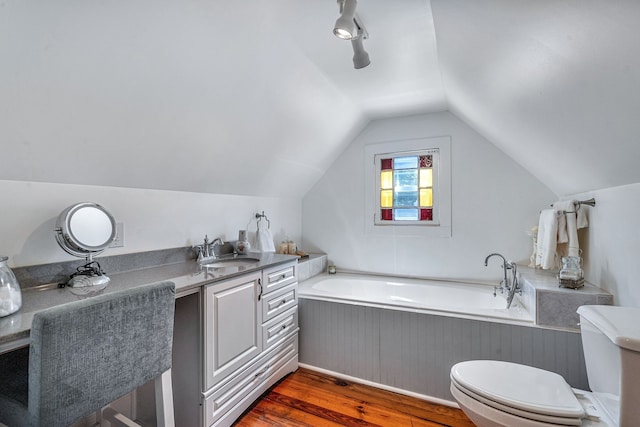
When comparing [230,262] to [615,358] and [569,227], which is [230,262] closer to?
[615,358]

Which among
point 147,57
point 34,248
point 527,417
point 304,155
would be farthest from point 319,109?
point 527,417

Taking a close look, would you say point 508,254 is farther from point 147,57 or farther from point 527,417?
point 147,57

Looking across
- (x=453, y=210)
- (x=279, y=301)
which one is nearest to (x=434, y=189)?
(x=453, y=210)

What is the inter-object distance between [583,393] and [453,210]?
5.76ft

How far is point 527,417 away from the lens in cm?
112

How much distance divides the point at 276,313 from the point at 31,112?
67.5 inches

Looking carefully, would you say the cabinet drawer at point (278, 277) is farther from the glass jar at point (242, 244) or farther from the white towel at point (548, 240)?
the white towel at point (548, 240)

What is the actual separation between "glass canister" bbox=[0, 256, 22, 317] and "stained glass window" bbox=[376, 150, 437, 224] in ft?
8.96

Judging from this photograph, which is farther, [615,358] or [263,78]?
[263,78]

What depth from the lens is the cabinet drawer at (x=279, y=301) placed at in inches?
77.8

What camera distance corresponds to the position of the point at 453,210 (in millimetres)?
2779

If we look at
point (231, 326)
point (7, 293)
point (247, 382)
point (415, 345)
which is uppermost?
point (7, 293)

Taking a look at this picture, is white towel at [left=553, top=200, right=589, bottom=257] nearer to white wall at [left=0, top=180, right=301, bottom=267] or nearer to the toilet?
the toilet

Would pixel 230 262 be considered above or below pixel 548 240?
below
